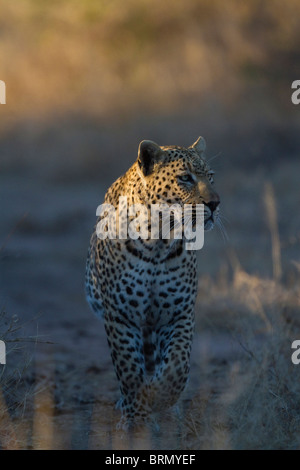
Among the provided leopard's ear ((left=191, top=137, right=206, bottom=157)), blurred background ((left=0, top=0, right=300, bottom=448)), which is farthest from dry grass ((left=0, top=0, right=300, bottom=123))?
leopard's ear ((left=191, top=137, right=206, bottom=157))

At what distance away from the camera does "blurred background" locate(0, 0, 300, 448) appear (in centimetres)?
659

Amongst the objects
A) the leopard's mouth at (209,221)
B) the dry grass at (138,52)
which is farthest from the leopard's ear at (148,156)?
the dry grass at (138,52)

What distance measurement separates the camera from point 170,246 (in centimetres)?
586

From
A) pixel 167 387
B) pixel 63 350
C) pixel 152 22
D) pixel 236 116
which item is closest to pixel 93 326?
pixel 63 350

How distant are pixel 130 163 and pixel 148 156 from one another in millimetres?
9419

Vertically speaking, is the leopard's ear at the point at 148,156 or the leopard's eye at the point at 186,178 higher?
A: the leopard's ear at the point at 148,156

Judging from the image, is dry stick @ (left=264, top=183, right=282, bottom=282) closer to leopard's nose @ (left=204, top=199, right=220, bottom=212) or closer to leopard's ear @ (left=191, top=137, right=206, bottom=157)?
leopard's ear @ (left=191, top=137, right=206, bottom=157)

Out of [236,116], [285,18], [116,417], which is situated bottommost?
[116,417]

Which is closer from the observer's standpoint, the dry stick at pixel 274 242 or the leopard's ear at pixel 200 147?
the leopard's ear at pixel 200 147

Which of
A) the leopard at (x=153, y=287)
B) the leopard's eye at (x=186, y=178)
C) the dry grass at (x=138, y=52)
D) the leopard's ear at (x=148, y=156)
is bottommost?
→ the leopard at (x=153, y=287)

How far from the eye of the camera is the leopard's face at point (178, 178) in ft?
18.3

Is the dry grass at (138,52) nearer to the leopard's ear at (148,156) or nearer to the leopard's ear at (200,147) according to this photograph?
the leopard's ear at (200,147)
